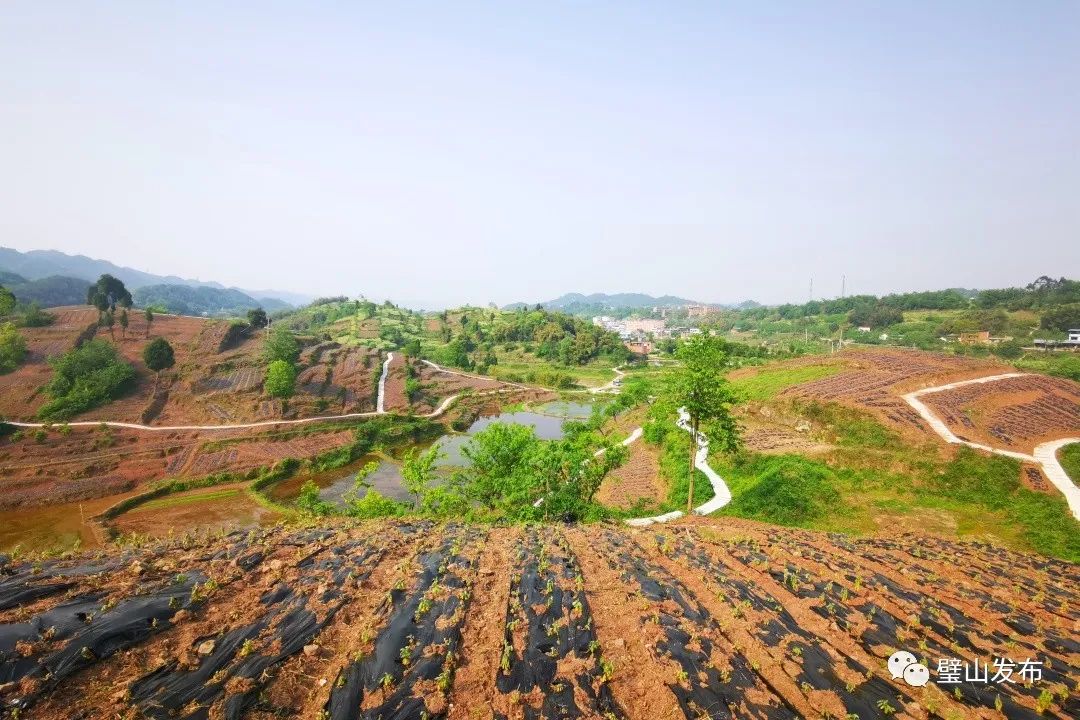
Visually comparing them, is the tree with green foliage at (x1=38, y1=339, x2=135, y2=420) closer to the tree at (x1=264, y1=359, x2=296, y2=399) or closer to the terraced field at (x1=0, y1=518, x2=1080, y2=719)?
the tree at (x1=264, y1=359, x2=296, y2=399)

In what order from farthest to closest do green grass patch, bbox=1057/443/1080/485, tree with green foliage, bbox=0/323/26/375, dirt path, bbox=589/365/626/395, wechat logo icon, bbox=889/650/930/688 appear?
dirt path, bbox=589/365/626/395 → tree with green foliage, bbox=0/323/26/375 → green grass patch, bbox=1057/443/1080/485 → wechat logo icon, bbox=889/650/930/688

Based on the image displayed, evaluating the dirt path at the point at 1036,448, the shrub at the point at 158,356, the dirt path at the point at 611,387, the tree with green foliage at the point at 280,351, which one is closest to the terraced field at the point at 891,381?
the dirt path at the point at 1036,448

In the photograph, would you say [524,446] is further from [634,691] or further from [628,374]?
[628,374]

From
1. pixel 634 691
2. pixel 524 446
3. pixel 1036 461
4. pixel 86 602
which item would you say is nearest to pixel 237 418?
pixel 524 446

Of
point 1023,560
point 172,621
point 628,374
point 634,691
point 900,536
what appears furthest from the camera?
point 628,374

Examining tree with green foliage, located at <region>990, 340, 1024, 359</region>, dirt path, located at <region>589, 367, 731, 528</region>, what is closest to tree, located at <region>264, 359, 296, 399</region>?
dirt path, located at <region>589, 367, 731, 528</region>

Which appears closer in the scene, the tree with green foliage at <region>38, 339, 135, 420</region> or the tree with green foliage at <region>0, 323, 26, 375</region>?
the tree with green foliage at <region>38, 339, 135, 420</region>

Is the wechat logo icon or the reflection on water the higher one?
the wechat logo icon

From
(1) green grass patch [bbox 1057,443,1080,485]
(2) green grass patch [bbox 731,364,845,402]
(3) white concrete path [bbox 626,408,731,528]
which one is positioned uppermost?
(2) green grass patch [bbox 731,364,845,402]
